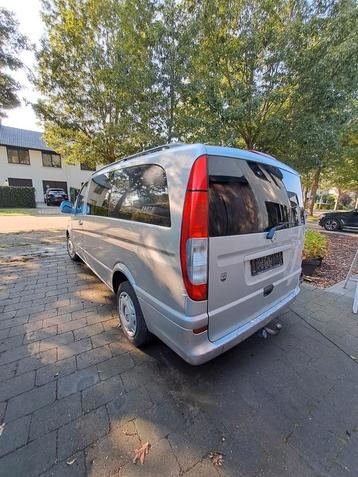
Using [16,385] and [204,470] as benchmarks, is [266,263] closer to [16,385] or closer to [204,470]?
[204,470]

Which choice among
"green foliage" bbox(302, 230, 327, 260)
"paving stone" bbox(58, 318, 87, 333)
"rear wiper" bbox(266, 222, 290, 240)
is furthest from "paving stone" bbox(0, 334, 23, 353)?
"green foliage" bbox(302, 230, 327, 260)

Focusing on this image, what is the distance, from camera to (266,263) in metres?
2.12

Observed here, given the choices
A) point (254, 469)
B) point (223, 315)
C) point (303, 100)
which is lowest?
point (254, 469)

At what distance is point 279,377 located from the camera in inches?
83.4

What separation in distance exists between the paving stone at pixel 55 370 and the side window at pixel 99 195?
1.71 metres

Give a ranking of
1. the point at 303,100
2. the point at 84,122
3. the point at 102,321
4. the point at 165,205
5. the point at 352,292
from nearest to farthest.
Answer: the point at 165,205 → the point at 102,321 → the point at 352,292 → the point at 303,100 → the point at 84,122

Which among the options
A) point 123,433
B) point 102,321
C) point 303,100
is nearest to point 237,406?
point 123,433

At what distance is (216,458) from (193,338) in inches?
28.6

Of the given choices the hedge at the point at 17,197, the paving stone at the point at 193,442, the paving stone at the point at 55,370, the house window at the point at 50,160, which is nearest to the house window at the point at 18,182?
the house window at the point at 50,160

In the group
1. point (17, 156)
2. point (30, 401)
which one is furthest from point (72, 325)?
point (17, 156)

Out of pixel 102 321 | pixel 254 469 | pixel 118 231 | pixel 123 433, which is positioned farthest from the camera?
pixel 102 321

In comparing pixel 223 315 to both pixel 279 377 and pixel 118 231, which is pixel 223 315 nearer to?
pixel 279 377

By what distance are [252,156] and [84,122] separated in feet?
36.2

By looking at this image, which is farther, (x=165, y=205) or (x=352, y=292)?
(x=352, y=292)
